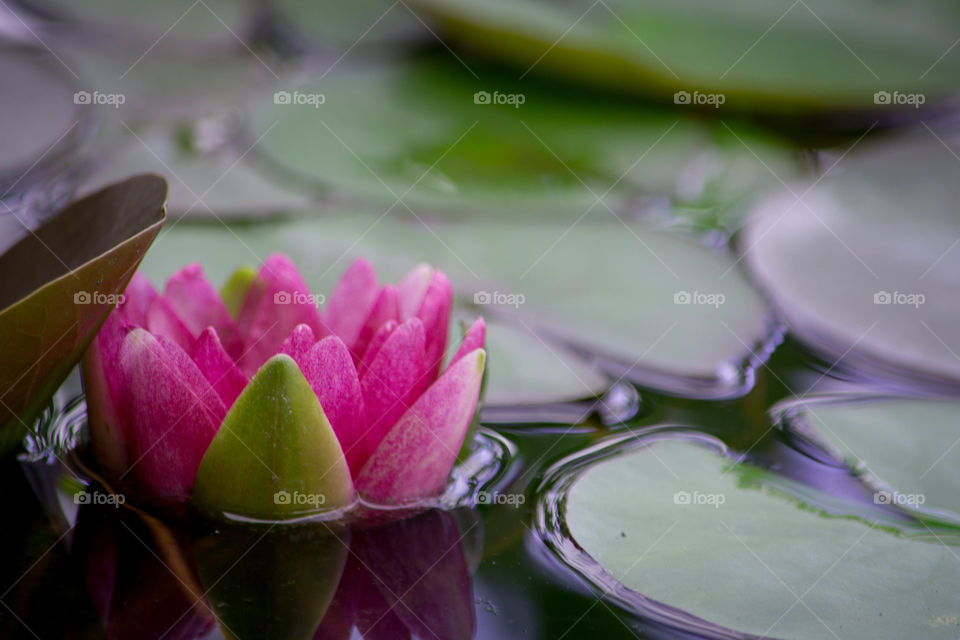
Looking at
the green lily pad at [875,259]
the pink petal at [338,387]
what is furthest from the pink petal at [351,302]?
the green lily pad at [875,259]

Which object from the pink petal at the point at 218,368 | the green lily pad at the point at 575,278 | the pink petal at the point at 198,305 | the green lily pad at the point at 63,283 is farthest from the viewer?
the green lily pad at the point at 575,278

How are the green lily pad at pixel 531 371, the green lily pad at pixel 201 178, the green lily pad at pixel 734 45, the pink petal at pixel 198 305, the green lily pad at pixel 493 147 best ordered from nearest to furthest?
the pink petal at pixel 198 305 → the green lily pad at pixel 531 371 → the green lily pad at pixel 201 178 → the green lily pad at pixel 493 147 → the green lily pad at pixel 734 45

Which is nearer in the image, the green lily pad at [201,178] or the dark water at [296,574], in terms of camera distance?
the dark water at [296,574]

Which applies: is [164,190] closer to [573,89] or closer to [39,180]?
[39,180]

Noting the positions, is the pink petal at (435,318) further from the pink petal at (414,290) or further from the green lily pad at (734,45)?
the green lily pad at (734,45)

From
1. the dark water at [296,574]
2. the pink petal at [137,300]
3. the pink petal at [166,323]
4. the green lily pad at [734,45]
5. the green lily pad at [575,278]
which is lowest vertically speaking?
the dark water at [296,574]

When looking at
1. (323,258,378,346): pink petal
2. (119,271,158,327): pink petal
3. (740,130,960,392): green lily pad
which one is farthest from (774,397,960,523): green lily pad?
(119,271,158,327): pink petal

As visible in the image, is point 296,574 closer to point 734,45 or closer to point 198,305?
point 198,305
